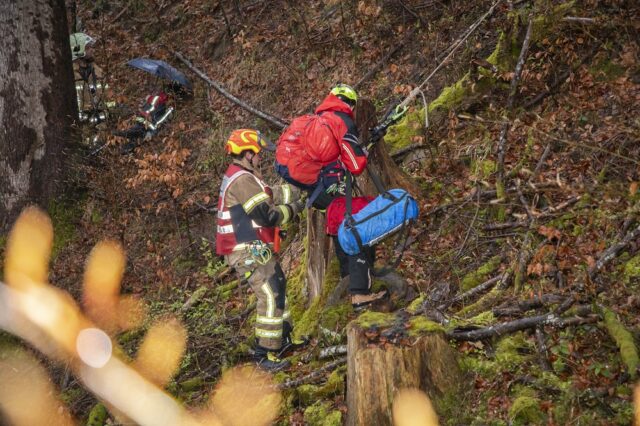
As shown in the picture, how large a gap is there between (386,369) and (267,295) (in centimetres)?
253

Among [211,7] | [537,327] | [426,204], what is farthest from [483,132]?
[211,7]

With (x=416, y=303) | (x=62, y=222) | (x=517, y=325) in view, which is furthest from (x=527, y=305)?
(x=62, y=222)

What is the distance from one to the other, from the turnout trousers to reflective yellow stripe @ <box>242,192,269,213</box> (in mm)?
504

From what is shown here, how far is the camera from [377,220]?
5.99 meters

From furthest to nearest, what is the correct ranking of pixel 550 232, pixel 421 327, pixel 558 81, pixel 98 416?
pixel 558 81, pixel 98 416, pixel 550 232, pixel 421 327

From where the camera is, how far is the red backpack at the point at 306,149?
5.98 metres

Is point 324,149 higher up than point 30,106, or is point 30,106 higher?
point 324,149

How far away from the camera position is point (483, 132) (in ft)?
24.8

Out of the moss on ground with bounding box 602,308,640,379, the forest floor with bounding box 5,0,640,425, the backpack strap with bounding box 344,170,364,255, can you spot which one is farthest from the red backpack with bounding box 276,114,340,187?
the moss on ground with bounding box 602,308,640,379

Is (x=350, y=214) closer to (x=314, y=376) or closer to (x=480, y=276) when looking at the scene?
(x=480, y=276)

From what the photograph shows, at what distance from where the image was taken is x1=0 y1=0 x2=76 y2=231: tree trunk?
1052 centimetres

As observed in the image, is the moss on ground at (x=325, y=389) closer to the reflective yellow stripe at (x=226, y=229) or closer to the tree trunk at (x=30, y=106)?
the reflective yellow stripe at (x=226, y=229)

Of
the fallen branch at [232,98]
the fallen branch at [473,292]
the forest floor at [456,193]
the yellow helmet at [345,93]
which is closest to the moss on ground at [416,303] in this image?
the forest floor at [456,193]

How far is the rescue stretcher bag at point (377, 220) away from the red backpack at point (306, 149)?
0.55 m
